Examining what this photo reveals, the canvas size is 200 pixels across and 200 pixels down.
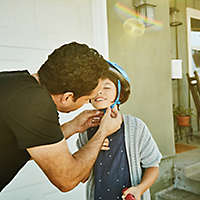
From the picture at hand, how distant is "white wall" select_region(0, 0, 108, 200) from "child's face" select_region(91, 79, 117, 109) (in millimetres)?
902

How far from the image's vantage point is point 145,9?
2719 millimetres

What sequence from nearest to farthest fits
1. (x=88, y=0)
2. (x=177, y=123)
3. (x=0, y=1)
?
(x=0, y=1), (x=88, y=0), (x=177, y=123)

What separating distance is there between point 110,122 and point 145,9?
6.58ft

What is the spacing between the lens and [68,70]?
1054 millimetres

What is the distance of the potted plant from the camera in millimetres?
4531


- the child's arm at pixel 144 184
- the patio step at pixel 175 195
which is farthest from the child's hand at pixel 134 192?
the patio step at pixel 175 195

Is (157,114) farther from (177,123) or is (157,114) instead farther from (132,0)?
(177,123)

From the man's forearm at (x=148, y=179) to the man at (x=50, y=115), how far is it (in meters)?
0.28

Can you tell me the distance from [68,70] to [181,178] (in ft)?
7.99

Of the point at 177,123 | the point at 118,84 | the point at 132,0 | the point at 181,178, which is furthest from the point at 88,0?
the point at 177,123

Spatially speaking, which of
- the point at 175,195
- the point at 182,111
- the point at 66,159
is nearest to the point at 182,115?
the point at 182,111

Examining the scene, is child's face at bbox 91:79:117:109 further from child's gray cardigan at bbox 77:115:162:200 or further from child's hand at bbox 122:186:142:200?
child's hand at bbox 122:186:142:200

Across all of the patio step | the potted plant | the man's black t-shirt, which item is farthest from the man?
the potted plant

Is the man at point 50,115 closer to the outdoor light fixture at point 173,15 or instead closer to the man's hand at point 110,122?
the man's hand at point 110,122
